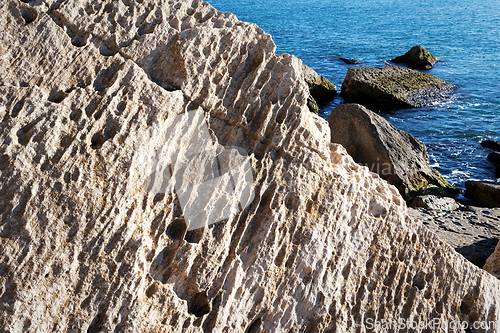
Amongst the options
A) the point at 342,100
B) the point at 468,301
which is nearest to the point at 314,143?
the point at 468,301

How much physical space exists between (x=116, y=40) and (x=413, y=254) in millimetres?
6081

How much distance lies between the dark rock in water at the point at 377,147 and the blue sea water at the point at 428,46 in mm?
4766

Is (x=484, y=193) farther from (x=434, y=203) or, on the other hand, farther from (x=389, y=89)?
(x=389, y=89)

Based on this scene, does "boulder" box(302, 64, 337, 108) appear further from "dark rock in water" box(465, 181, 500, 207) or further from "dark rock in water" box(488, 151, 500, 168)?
"dark rock in water" box(465, 181, 500, 207)

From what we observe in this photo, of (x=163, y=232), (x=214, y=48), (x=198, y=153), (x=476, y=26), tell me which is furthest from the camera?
(x=476, y=26)

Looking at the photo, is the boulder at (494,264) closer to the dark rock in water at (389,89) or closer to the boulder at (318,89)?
the dark rock in water at (389,89)

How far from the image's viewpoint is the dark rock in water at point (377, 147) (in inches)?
622

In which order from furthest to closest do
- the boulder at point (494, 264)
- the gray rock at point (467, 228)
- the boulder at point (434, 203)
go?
1. the boulder at point (434, 203)
2. the gray rock at point (467, 228)
3. the boulder at point (494, 264)

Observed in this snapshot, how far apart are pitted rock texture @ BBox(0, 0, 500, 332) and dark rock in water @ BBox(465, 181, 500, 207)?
10.4 m

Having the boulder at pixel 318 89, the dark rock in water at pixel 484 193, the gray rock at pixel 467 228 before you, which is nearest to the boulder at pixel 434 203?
the gray rock at pixel 467 228

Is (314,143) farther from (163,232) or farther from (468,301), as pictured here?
(468,301)

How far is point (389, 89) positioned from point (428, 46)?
24382mm

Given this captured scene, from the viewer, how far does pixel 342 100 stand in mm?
29891

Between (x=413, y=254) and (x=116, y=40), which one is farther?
(x=413, y=254)
